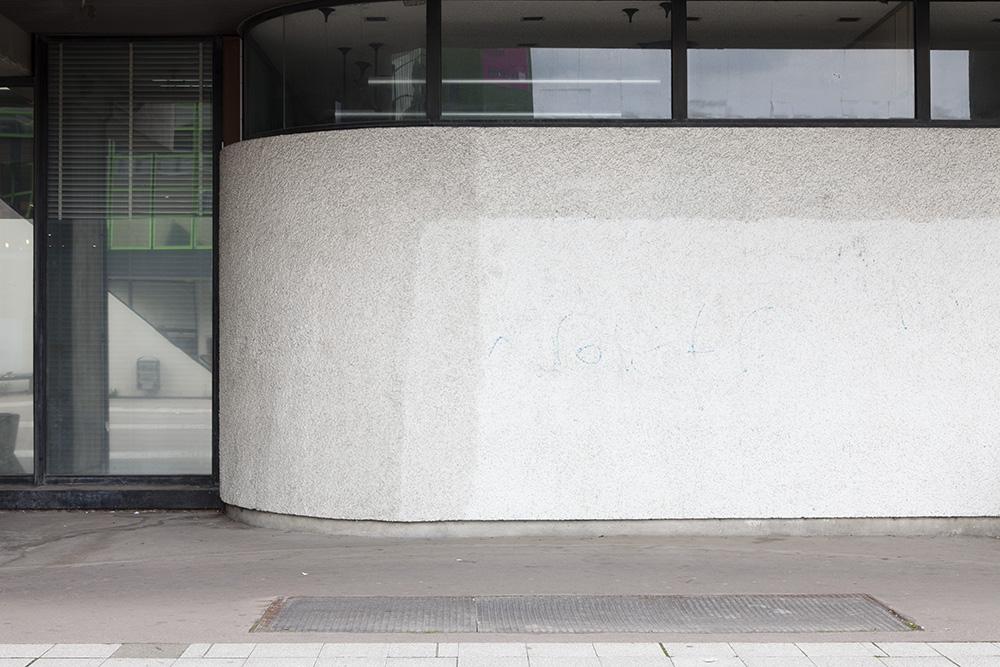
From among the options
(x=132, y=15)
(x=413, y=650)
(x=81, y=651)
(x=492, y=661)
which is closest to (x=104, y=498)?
(x=132, y=15)

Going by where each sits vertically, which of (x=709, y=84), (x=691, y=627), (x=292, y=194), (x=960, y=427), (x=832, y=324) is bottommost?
(x=691, y=627)

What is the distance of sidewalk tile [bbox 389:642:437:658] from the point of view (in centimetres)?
572

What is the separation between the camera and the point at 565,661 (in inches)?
222

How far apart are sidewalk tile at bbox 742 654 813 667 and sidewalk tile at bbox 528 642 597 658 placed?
2.37 feet

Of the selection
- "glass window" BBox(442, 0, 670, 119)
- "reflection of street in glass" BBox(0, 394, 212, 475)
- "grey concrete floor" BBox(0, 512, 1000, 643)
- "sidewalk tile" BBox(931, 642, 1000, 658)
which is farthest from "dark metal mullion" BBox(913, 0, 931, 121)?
"reflection of street in glass" BBox(0, 394, 212, 475)

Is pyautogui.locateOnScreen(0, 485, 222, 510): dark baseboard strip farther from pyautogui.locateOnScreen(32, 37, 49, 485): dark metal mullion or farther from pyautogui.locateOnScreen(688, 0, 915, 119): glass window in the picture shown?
pyautogui.locateOnScreen(688, 0, 915, 119): glass window

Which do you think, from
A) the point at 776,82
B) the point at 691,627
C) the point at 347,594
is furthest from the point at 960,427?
the point at 347,594

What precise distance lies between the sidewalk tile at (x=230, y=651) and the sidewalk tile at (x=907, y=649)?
119 inches

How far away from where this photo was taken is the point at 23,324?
32.4 ft

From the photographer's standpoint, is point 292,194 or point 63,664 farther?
point 292,194

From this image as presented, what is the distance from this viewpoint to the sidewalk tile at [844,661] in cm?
554

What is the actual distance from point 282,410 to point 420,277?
1430 mm

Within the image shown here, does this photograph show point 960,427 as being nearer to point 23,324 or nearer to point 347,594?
point 347,594

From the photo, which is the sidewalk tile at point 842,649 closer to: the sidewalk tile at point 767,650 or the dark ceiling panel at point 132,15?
the sidewalk tile at point 767,650
